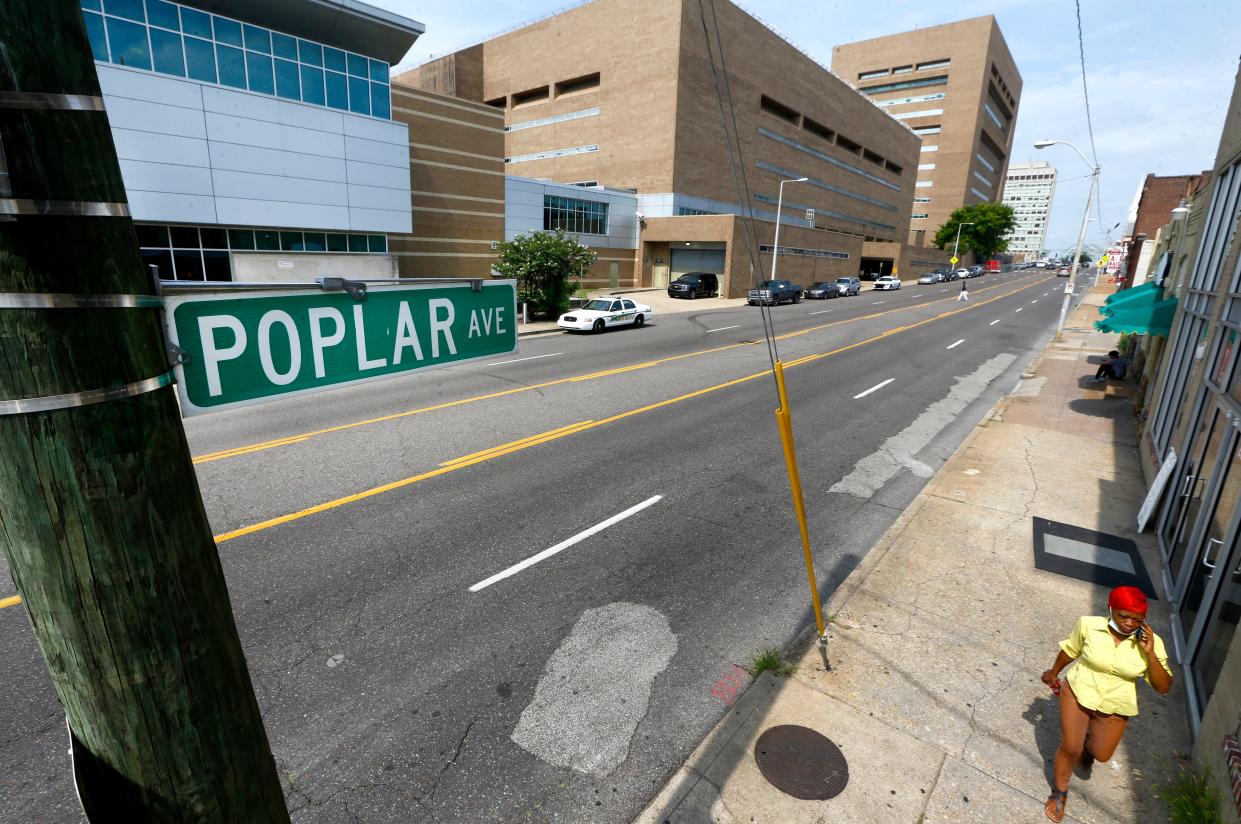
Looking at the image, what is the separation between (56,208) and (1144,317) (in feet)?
49.0

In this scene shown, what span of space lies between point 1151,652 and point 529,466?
7.23 meters

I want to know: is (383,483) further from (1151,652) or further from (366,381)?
(1151,652)

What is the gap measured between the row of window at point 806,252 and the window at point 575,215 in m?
12.9

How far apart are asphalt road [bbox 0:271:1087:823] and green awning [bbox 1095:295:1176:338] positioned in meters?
3.20

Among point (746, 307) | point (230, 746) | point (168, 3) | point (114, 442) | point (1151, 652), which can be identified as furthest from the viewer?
point (746, 307)

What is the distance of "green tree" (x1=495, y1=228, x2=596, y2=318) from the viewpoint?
25797 mm

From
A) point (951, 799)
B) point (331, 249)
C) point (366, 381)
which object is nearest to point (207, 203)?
point (331, 249)

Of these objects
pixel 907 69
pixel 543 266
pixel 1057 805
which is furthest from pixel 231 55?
pixel 907 69

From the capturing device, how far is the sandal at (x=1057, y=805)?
3701mm

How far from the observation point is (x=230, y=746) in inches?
64.0

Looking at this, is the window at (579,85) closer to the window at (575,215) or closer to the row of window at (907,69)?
the window at (575,215)

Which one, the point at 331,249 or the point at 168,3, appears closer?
the point at 168,3

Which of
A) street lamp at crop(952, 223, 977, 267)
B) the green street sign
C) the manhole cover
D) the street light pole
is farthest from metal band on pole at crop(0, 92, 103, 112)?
the street light pole

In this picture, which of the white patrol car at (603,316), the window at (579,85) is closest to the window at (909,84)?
the window at (579,85)
